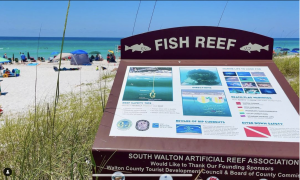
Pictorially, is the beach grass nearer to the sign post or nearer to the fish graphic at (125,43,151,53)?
the sign post

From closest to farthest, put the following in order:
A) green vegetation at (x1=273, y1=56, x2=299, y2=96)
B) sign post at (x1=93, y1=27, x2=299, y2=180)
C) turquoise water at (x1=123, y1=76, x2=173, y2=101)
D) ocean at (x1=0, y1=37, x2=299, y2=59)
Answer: sign post at (x1=93, y1=27, x2=299, y2=180) → turquoise water at (x1=123, y1=76, x2=173, y2=101) → green vegetation at (x1=273, y1=56, x2=299, y2=96) → ocean at (x1=0, y1=37, x2=299, y2=59)

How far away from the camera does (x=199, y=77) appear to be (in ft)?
7.70

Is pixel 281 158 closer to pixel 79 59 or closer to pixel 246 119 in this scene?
pixel 246 119

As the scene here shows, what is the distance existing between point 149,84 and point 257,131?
1.01 metres

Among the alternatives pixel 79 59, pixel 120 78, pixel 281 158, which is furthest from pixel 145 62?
pixel 79 59

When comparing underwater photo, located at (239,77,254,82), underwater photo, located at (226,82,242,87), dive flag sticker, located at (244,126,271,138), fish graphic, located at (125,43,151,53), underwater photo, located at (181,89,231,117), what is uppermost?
fish graphic, located at (125,43,151,53)

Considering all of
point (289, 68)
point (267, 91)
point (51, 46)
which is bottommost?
point (267, 91)

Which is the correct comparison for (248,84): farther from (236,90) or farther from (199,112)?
(199,112)

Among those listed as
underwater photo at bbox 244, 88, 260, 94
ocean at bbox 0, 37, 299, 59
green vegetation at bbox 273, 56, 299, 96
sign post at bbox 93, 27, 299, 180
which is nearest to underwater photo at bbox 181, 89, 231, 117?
sign post at bbox 93, 27, 299, 180

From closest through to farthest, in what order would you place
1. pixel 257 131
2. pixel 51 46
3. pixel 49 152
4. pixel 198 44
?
pixel 257 131 → pixel 49 152 → pixel 198 44 → pixel 51 46

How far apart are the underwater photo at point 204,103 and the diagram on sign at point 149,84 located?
6.1 inches

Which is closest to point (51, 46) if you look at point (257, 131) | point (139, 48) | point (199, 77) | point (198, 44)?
point (139, 48)

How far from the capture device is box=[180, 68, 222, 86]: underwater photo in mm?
2271

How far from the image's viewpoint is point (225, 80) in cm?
229
